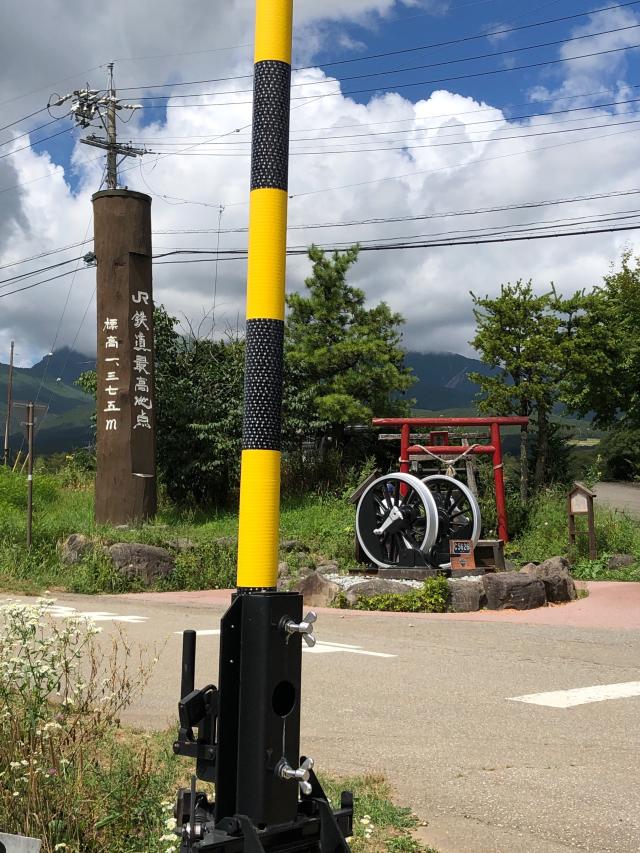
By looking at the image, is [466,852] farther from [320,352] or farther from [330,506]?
[320,352]

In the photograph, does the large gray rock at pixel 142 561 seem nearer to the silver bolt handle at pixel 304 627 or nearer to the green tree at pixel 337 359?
the green tree at pixel 337 359

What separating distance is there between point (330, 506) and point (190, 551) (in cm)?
554

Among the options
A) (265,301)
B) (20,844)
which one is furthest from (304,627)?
(265,301)

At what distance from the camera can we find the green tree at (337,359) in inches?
947

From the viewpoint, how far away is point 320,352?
24.6 m

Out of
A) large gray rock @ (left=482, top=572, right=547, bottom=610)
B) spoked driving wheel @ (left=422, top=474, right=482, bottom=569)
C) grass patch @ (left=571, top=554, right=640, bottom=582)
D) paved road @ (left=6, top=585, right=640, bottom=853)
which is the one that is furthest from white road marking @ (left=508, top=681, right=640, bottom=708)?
spoked driving wheel @ (left=422, top=474, right=482, bottom=569)

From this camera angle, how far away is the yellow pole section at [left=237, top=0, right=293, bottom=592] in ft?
9.93

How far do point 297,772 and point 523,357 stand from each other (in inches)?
917

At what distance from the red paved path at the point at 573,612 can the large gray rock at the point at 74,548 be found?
6.48ft

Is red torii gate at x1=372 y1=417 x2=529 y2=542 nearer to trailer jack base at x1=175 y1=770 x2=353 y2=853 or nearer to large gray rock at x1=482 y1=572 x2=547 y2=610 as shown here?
large gray rock at x1=482 y1=572 x2=547 y2=610

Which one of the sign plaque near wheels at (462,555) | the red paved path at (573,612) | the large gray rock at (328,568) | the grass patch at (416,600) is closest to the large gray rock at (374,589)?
the grass patch at (416,600)

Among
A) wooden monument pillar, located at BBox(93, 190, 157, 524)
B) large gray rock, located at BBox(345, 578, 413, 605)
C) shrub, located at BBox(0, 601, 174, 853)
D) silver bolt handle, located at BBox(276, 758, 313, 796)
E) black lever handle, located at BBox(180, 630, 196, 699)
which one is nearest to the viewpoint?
silver bolt handle, located at BBox(276, 758, 313, 796)

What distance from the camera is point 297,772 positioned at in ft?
8.93

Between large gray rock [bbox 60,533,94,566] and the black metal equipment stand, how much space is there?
46.3ft
